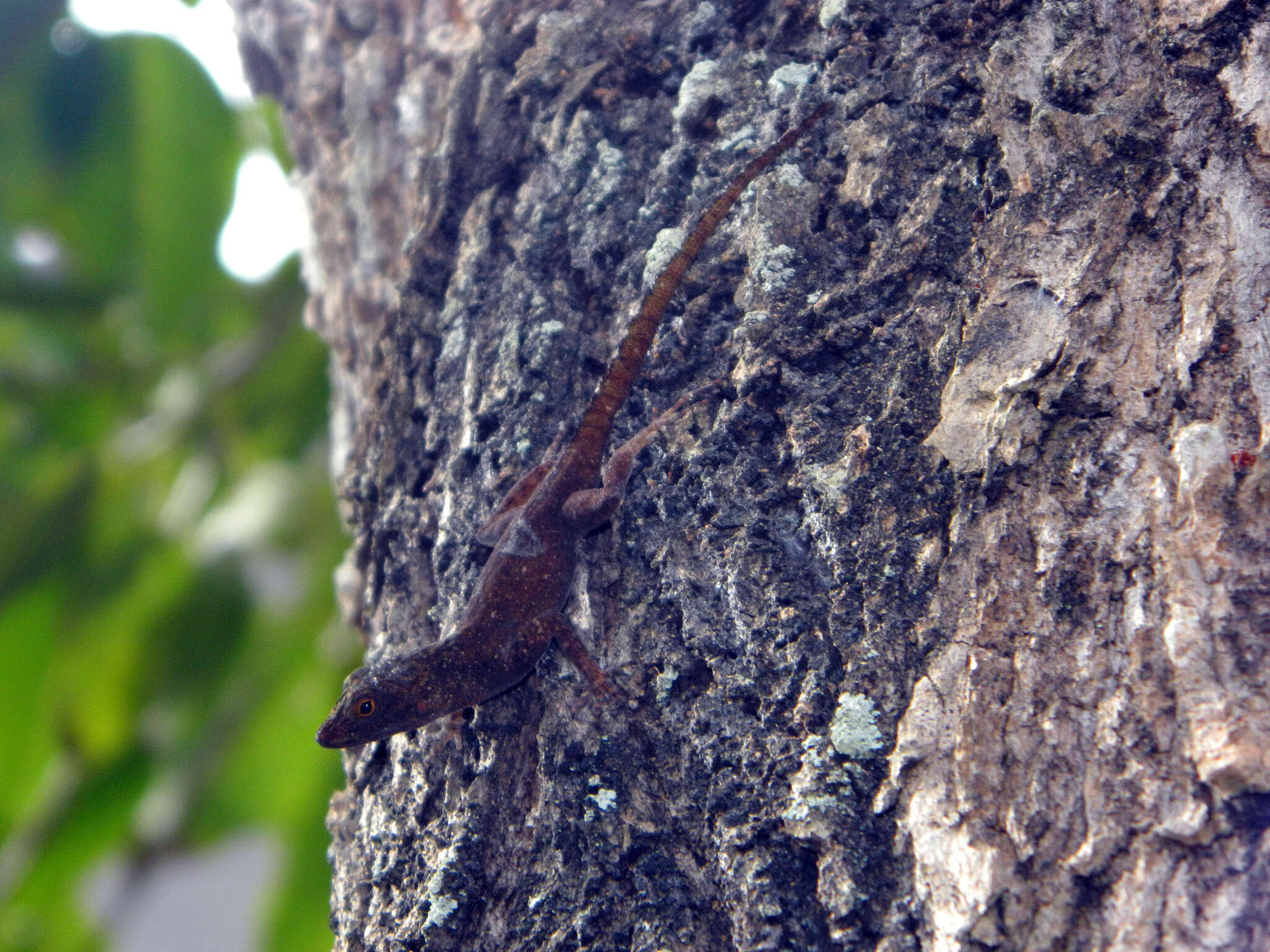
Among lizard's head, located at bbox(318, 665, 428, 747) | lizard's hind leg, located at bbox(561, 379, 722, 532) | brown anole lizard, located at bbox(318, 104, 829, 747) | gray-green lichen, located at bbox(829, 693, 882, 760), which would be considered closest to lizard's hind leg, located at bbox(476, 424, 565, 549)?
brown anole lizard, located at bbox(318, 104, 829, 747)

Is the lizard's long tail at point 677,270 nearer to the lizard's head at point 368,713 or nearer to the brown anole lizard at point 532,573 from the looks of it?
the brown anole lizard at point 532,573

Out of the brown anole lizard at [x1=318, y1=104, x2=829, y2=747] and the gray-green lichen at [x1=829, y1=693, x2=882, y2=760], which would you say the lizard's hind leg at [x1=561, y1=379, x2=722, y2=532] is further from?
the gray-green lichen at [x1=829, y1=693, x2=882, y2=760]

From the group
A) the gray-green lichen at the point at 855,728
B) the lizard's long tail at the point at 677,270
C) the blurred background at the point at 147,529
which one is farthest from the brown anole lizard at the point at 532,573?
the blurred background at the point at 147,529

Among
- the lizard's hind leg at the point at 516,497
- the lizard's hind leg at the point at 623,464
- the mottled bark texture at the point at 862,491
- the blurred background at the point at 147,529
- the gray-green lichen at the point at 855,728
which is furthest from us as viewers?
the blurred background at the point at 147,529

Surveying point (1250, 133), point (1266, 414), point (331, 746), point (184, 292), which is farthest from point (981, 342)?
point (184, 292)

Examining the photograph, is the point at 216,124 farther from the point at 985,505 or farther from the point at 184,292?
the point at 985,505

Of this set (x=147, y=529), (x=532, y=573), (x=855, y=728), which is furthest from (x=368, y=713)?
(x=147, y=529)

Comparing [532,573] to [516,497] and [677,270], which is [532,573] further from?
[677,270]
